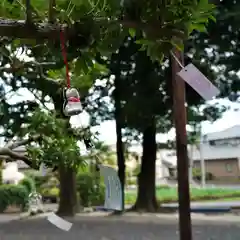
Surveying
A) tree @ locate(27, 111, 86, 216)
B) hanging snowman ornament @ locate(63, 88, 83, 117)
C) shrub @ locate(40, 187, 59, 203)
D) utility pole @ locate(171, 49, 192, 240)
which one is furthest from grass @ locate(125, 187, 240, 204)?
hanging snowman ornament @ locate(63, 88, 83, 117)

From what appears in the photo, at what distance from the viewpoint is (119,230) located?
198 inches

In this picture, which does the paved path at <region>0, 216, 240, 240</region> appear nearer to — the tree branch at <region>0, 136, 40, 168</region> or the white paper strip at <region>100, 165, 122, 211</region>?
the tree branch at <region>0, 136, 40, 168</region>

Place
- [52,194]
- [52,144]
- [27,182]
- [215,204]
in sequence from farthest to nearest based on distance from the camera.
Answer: [52,194] < [27,182] < [215,204] < [52,144]

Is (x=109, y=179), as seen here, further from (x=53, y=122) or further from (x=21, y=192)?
(x=21, y=192)

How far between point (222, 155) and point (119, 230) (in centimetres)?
149

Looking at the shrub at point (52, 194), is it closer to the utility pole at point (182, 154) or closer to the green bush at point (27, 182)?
the green bush at point (27, 182)

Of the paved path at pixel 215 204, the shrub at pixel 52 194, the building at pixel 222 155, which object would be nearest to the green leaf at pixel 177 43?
the building at pixel 222 155

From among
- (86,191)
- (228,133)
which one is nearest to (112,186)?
(228,133)

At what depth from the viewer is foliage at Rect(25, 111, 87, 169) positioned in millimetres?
1482

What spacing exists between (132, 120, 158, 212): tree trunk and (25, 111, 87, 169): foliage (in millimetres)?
4123

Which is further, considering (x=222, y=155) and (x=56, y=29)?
(x=222, y=155)

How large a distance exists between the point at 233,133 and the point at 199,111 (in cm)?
119

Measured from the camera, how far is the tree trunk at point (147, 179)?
5965 mm

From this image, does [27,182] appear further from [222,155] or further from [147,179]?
[222,155]
